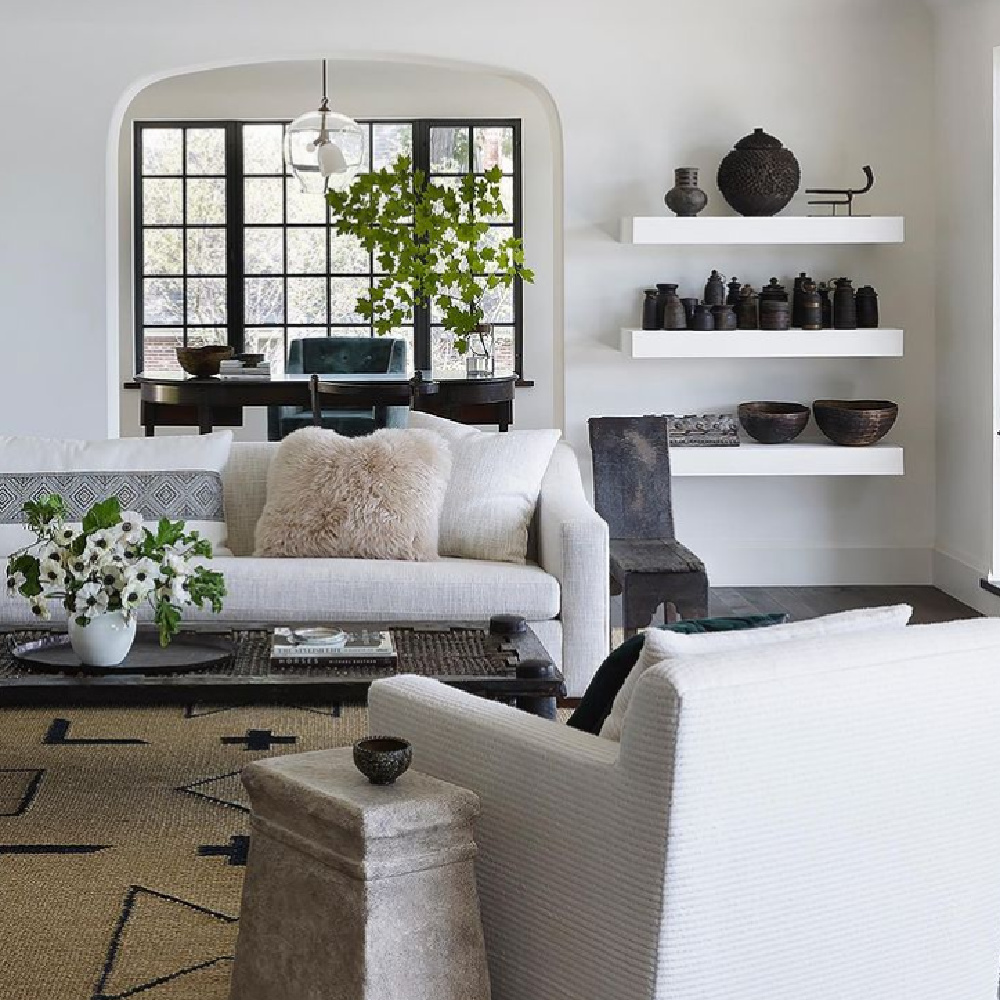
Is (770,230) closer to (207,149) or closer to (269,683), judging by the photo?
(269,683)

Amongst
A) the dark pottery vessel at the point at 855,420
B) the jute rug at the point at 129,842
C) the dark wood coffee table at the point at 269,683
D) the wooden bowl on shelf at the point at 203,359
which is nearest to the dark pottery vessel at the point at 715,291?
the dark pottery vessel at the point at 855,420

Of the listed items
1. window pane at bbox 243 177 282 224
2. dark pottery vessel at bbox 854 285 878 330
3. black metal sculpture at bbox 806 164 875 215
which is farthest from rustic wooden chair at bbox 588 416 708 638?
window pane at bbox 243 177 282 224

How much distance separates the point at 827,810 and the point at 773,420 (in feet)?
15.7

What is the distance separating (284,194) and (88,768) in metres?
6.70

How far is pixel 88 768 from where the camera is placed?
13.8 ft

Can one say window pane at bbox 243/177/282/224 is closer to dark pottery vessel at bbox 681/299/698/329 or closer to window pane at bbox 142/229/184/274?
window pane at bbox 142/229/184/274

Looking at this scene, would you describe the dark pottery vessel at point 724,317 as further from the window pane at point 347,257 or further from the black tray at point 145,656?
the window pane at point 347,257

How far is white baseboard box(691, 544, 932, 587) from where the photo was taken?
23.6 ft

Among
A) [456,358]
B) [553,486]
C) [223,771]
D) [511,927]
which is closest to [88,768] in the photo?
[223,771]

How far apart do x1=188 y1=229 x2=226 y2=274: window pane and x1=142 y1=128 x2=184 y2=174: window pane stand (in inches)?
16.6

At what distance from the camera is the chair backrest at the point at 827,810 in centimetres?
205

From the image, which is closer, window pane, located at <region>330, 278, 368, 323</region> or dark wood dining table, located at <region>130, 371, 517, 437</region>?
dark wood dining table, located at <region>130, 371, 517, 437</region>

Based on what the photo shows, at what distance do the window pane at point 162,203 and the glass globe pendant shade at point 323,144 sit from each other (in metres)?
2.50

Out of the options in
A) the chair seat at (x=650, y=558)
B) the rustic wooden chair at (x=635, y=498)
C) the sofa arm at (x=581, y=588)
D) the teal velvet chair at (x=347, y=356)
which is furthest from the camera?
the teal velvet chair at (x=347, y=356)
